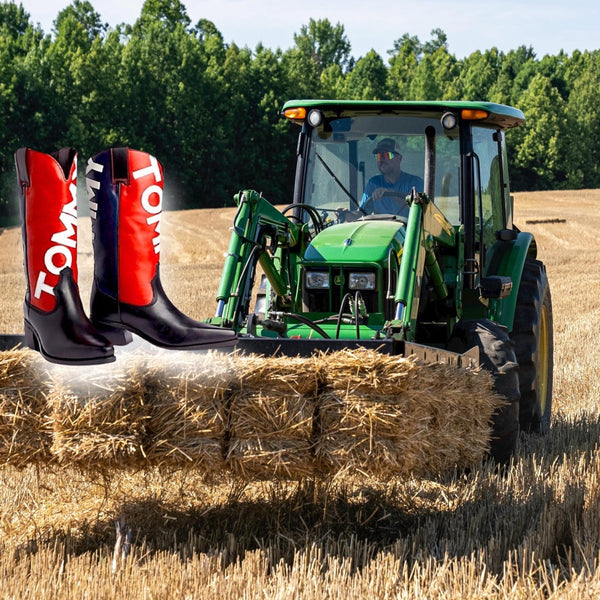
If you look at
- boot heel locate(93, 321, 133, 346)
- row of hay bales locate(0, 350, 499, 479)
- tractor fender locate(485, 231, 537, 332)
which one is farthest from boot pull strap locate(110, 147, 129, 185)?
tractor fender locate(485, 231, 537, 332)

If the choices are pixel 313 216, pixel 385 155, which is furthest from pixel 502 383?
pixel 385 155

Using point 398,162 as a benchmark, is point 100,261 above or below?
below

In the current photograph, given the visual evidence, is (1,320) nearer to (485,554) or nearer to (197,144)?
(485,554)

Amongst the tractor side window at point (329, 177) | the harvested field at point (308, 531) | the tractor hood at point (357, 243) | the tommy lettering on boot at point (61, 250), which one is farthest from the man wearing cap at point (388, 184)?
Result: the tommy lettering on boot at point (61, 250)

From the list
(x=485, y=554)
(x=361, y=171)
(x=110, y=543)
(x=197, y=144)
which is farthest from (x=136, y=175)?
(x=197, y=144)

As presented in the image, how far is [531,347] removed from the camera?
6.22 meters

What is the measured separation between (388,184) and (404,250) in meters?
1.33

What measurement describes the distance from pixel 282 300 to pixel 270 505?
1648 mm

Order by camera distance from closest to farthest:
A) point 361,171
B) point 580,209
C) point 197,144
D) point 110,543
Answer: point 110,543
point 361,171
point 580,209
point 197,144

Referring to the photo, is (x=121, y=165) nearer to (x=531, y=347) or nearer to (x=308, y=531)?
(x=308, y=531)

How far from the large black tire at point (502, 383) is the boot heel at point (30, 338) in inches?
98.1

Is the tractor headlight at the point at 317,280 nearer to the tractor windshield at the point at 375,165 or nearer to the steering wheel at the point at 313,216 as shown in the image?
the steering wheel at the point at 313,216

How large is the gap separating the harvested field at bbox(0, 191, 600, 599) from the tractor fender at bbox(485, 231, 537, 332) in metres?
0.81

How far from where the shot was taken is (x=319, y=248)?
569 centimetres
